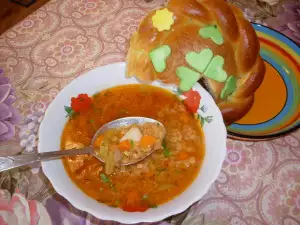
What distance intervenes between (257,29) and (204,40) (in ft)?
1.42

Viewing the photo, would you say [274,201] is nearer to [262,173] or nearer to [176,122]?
[262,173]

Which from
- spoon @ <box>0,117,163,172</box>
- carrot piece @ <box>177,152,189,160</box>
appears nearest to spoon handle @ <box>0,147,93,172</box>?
spoon @ <box>0,117,163,172</box>

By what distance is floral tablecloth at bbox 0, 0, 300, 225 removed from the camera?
1.06 meters

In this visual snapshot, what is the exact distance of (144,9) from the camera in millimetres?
1605

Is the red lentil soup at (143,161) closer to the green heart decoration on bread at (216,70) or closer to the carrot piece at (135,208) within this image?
the carrot piece at (135,208)

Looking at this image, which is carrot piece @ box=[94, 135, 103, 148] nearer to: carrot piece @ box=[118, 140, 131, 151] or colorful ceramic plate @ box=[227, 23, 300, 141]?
carrot piece @ box=[118, 140, 131, 151]

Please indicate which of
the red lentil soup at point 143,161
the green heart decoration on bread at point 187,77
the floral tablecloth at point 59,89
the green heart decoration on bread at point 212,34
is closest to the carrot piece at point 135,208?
the red lentil soup at point 143,161

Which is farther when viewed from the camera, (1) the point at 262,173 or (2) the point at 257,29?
(2) the point at 257,29

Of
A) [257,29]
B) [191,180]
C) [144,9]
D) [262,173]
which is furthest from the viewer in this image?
[144,9]

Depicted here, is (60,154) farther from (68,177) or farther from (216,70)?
(216,70)

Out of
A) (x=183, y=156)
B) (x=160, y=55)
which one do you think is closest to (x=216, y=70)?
(x=160, y=55)

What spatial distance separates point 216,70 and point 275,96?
13.8 inches

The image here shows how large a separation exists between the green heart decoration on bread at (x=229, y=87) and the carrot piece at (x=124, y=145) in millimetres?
341

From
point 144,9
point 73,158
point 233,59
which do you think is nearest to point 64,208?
point 73,158
